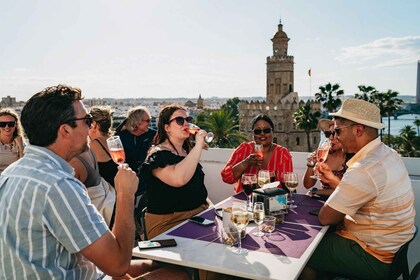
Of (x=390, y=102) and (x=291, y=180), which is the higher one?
(x=390, y=102)

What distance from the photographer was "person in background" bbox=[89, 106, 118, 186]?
3465 mm

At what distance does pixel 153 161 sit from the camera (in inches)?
104

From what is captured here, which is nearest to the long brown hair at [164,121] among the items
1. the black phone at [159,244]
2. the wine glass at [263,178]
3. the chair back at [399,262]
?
the wine glass at [263,178]

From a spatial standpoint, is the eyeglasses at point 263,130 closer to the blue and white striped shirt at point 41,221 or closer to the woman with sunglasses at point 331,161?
the woman with sunglasses at point 331,161

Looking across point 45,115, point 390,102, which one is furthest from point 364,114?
point 390,102

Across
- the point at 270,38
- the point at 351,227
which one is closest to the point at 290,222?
the point at 351,227

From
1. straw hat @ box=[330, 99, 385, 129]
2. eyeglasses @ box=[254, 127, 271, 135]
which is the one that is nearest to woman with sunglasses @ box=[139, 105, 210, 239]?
eyeglasses @ box=[254, 127, 271, 135]

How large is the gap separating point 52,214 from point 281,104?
55.6 meters

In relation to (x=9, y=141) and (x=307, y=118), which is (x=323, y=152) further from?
(x=307, y=118)

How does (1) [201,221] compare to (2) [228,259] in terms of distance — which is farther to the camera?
(1) [201,221]

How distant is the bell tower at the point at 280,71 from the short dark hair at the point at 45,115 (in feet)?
193

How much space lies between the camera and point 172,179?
256cm

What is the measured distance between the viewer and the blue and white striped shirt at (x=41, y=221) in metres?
1.31

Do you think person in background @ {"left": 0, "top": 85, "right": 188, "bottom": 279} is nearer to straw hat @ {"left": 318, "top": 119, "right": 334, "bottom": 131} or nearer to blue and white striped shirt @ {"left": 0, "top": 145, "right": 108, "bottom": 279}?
blue and white striped shirt @ {"left": 0, "top": 145, "right": 108, "bottom": 279}
